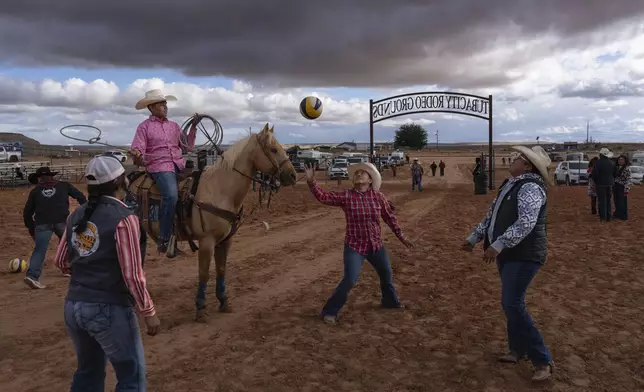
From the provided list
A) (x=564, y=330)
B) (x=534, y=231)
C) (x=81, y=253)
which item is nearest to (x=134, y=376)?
(x=81, y=253)

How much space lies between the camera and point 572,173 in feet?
97.1

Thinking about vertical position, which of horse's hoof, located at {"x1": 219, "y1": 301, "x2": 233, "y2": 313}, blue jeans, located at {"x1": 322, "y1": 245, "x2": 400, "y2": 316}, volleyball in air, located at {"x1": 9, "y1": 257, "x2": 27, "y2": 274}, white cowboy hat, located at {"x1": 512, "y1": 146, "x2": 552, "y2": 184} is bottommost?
horse's hoof, located at {"x1": 219, "y1": 301, "x2": 233, "y2": 313}

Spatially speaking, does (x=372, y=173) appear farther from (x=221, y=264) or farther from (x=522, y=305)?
(x=522, y=305)

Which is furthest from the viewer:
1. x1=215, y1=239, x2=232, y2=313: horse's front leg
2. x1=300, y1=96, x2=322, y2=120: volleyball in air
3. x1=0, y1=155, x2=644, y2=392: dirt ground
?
x1=300, y1=96, x2=322, y2=120: volleyball in air

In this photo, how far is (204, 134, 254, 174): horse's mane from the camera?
6137 millimetres

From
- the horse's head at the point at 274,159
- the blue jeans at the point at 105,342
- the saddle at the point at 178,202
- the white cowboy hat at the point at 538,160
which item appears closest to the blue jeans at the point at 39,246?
the saddle at the point at 178,202

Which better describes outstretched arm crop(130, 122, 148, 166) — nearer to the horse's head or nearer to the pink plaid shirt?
the pink plaid shirt

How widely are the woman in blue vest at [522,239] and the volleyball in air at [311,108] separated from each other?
278 inches

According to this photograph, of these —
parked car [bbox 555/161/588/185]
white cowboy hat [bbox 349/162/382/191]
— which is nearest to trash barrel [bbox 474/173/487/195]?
parked car [bbox 555/161/588/185]

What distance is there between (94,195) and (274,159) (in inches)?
121

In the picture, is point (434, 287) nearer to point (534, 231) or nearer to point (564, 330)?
point (564, 330)

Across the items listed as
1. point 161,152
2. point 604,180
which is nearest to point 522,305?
point 161,152

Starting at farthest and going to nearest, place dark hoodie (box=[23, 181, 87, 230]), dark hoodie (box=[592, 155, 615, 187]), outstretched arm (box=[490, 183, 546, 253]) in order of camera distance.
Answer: dark hoodie (box=[592, 155, 615, 187]) < dark hoodie (box=[23, 181, 87, 230]) < outstretched arm (box=[490, 183, 546, 253])

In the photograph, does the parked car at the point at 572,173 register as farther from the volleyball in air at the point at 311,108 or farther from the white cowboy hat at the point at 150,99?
the white cowboy hat at the point at 150,99
